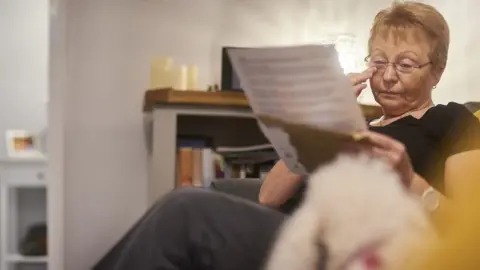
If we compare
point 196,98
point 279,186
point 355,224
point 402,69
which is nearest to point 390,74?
point 402,69

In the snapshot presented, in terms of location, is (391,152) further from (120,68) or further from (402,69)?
(120,68)

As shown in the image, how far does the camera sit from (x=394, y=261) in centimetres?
49

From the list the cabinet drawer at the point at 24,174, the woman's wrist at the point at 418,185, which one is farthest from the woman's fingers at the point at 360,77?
the cabinet drawer at the point at 24,174

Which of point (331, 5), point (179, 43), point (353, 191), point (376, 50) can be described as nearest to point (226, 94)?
point (179, 43)

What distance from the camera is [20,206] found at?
300 cm

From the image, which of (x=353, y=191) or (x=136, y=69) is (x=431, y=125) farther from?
(x=136, y=69)

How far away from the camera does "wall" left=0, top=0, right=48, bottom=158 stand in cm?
304

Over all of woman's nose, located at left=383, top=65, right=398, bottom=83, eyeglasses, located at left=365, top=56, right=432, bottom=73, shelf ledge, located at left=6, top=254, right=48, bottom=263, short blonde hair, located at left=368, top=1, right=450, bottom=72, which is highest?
short blonde hair, located at left=368, top=1, right=450, bottom=72

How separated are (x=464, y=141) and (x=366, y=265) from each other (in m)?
0.42

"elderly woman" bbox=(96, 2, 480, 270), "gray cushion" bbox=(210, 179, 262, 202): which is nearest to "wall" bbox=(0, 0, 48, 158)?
"gray cushion" bbox=(210, 179, 262, 202)

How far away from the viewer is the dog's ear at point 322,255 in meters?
0.52

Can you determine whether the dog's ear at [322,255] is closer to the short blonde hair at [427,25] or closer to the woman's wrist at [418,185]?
the woman's wrist at [418,185]

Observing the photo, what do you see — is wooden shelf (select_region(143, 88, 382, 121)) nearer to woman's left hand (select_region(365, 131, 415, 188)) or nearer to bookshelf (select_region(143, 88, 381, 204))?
bookshelf (select_region(143, 88, 381, 204))

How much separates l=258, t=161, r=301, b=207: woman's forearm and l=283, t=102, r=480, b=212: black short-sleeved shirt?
0.11ft
